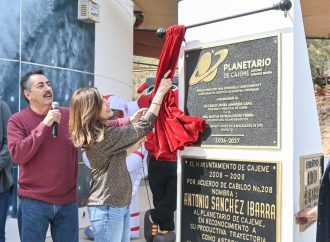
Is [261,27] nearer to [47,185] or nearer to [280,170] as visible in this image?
[280,170]

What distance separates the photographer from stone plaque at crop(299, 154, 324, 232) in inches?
107

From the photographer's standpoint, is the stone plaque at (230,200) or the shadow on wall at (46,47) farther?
the shadow on wall at (46,47)

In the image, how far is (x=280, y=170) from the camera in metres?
2.63

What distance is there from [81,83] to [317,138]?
417 centimetres

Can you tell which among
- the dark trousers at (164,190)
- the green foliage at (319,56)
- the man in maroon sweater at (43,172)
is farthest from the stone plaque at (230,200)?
the green foliage at (319,56)

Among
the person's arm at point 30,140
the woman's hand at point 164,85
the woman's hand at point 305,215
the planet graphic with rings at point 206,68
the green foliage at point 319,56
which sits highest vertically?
the green foliage at point 319,56

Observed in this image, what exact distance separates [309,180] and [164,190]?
284 centimetres

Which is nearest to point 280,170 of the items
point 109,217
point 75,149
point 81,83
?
point 109,217

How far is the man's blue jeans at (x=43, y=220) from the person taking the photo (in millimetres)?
3172

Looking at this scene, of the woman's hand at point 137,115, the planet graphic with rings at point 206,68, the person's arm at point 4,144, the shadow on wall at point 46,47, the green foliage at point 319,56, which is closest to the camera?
the planet graphic with rings at point 206,68

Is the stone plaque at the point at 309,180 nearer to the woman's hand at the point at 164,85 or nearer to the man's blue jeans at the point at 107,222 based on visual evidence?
the woman's hand at the point at 164,85

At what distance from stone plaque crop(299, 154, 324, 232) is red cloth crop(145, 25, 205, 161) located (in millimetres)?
677

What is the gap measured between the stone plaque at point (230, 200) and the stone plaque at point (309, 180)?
183 millimetres

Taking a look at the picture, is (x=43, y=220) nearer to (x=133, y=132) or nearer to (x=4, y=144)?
(x=133, y=132)
